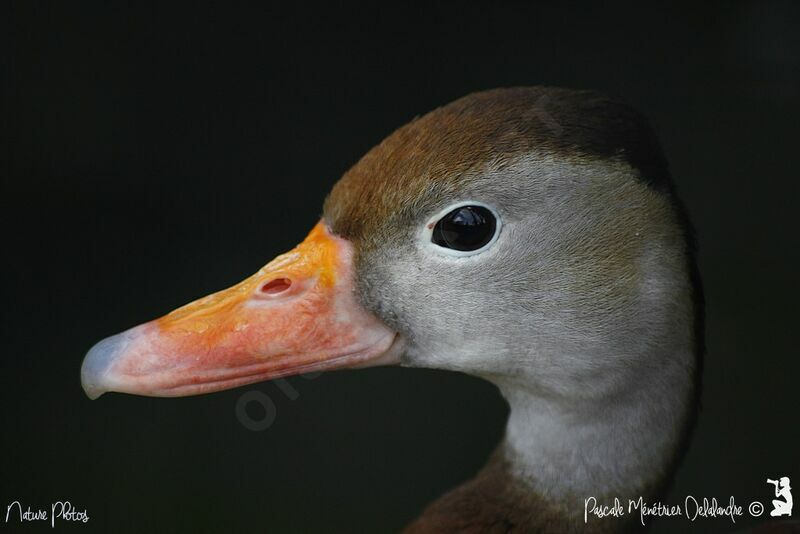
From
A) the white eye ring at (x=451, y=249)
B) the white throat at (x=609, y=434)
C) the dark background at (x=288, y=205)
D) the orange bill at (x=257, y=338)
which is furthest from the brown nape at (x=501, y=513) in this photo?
the dark background at (x=288, y=205)

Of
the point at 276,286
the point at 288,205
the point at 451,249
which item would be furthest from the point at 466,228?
the point at 288,205

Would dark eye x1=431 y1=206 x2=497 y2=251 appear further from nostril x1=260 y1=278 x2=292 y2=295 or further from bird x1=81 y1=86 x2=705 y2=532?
nostril x1=260 y1=278 x2=292 y2=295

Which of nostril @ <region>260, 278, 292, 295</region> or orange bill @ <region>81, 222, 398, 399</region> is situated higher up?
nostril @ <region>260, 278, 292, 295</region>

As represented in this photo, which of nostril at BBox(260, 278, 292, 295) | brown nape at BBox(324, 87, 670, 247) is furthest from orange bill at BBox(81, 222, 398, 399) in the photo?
brown nape at BBox(324, 87, 670, 247)

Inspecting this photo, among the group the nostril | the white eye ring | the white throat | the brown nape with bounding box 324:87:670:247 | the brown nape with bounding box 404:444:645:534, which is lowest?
the brown nape with bounding box 404:444:645:534

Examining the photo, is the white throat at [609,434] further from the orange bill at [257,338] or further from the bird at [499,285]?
the orange bill at [257,338]

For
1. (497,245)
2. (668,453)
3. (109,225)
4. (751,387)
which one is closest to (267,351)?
(497,245)

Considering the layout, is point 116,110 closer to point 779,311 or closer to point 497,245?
point 497,245
